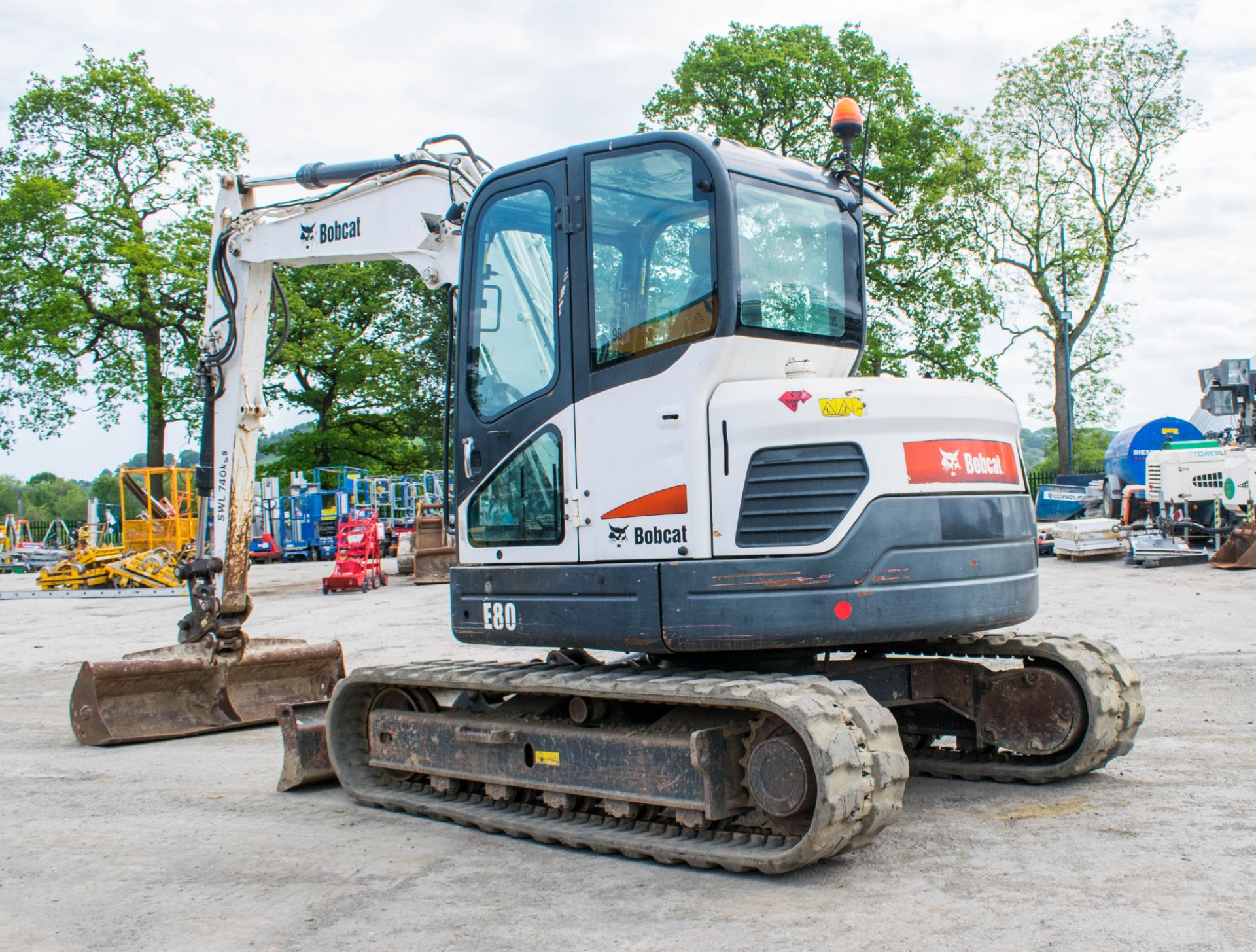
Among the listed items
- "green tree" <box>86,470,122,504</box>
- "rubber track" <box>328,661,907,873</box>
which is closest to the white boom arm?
"rubber track" <box>328,661,907,873</box>

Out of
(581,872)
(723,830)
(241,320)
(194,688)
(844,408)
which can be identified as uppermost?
(241,320)

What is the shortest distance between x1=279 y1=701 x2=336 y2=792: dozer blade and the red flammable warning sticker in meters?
3.68

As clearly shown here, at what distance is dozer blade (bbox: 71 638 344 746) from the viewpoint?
315 inches

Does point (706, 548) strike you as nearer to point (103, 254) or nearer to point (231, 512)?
point (231, 512)

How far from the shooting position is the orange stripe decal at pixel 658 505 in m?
4.91

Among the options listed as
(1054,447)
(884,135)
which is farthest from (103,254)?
(1054,447)

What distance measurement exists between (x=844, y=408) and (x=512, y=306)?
1.85 m

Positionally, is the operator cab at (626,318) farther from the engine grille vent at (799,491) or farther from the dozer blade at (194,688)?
the dozer blade at (194,688)

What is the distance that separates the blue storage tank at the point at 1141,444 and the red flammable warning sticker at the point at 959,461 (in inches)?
840

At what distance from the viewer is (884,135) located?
1439 inches

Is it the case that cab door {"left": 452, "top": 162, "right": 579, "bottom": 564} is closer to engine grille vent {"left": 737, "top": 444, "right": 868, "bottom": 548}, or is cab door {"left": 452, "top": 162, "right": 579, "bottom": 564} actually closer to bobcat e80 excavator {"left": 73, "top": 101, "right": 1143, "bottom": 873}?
bobcat e80 excavator {"left": 73, "top": 101, "right": 1143, "bottom": 873}

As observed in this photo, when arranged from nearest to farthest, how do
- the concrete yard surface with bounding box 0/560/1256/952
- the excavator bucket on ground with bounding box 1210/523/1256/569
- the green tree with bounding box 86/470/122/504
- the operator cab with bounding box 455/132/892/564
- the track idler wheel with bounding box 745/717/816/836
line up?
the concrete yard surface with bounding box 0/560/1256/952 < the track idler wheel with bounding box 745/717/816/836 < the operator cab with bounding box 455/132/892/564 < the excavator bucket on ground with bounding box 1210/523/1256/569 < the green tree with bounding box 86/470/122/504

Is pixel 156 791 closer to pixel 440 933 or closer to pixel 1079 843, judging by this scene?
pixel 440 933

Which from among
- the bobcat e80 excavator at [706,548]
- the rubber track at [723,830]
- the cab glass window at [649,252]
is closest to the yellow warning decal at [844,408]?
the bobcat e80 excavator at [706,548]
